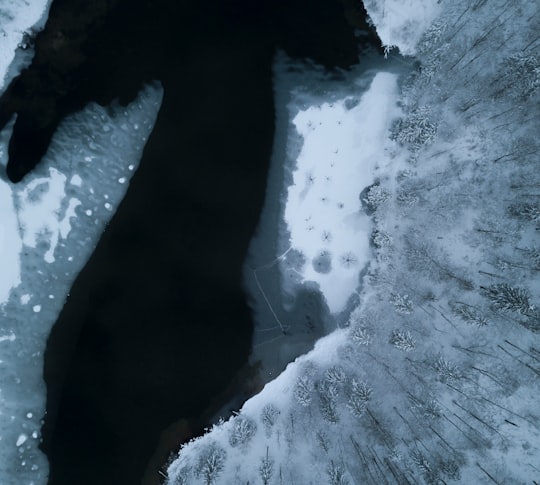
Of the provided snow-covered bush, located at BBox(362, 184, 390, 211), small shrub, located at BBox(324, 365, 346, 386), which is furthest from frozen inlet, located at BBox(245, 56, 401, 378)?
small shrub, located at BBox(324, 365, 346, 386)

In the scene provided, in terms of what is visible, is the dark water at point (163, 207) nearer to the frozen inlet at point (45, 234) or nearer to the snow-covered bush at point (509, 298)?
the frozen inlet at point (45, 234)

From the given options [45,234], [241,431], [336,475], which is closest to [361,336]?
[336,475]

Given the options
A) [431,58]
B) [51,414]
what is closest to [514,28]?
[431,58]

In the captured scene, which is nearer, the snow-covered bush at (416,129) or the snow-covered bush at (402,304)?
the snow-covered bush at (416,129)

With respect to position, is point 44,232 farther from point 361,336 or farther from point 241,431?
point 361,336

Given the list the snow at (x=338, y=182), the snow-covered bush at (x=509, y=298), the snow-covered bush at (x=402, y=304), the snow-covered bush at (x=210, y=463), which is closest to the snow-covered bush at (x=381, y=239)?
the snow at (x=338, y=182)

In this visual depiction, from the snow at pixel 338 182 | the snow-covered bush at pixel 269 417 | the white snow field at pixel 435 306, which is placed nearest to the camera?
the white snow field at pixel 435 306
